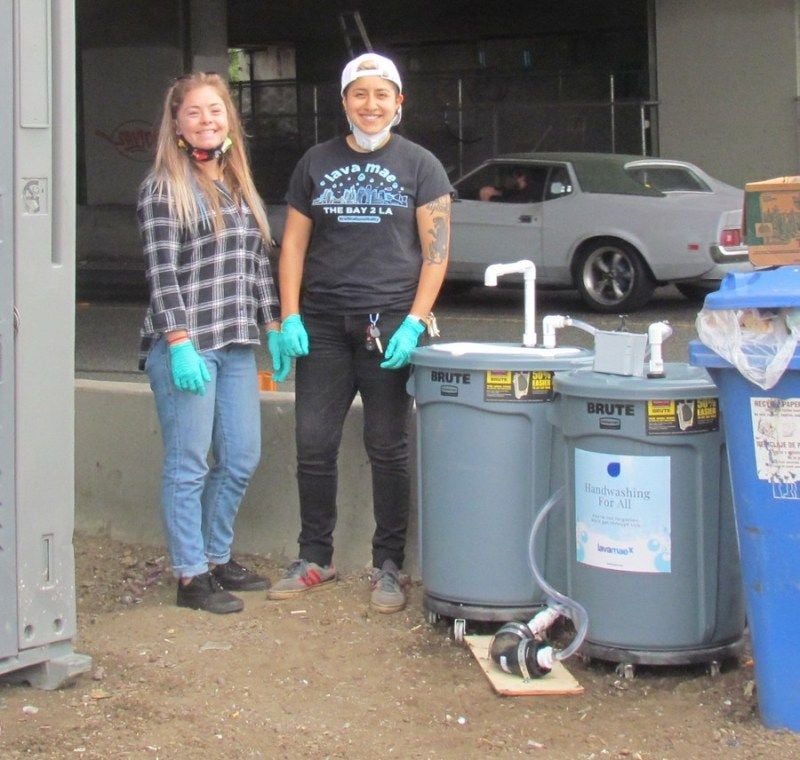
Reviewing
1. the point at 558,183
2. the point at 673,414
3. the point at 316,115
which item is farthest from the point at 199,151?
the point at 316,115

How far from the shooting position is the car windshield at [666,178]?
1395 centimetres

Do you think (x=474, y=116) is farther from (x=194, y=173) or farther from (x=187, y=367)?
(x=187, y=367)

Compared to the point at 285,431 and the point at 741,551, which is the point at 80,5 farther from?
the point at 741,551

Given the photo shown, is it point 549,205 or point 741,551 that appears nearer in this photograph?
point 741,551

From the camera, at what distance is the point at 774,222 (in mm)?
3865

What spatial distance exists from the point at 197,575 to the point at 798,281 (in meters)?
2.50

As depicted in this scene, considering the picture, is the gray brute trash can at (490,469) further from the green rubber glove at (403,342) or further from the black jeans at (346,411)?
the black jeans at (346,411)

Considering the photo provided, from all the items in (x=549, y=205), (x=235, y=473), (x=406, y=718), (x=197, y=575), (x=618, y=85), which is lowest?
(x=406, y=718)

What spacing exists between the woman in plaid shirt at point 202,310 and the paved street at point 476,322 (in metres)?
3.70

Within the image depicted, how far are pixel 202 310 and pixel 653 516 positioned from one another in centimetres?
178

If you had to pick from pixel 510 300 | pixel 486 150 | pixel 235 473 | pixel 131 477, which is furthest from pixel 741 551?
pixel 486 150

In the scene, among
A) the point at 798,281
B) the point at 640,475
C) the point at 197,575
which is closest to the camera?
the point at 798,281

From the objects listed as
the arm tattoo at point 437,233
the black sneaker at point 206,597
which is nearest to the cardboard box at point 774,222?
the arm tattoo at point 437,233

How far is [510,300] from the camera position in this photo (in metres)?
15.5
